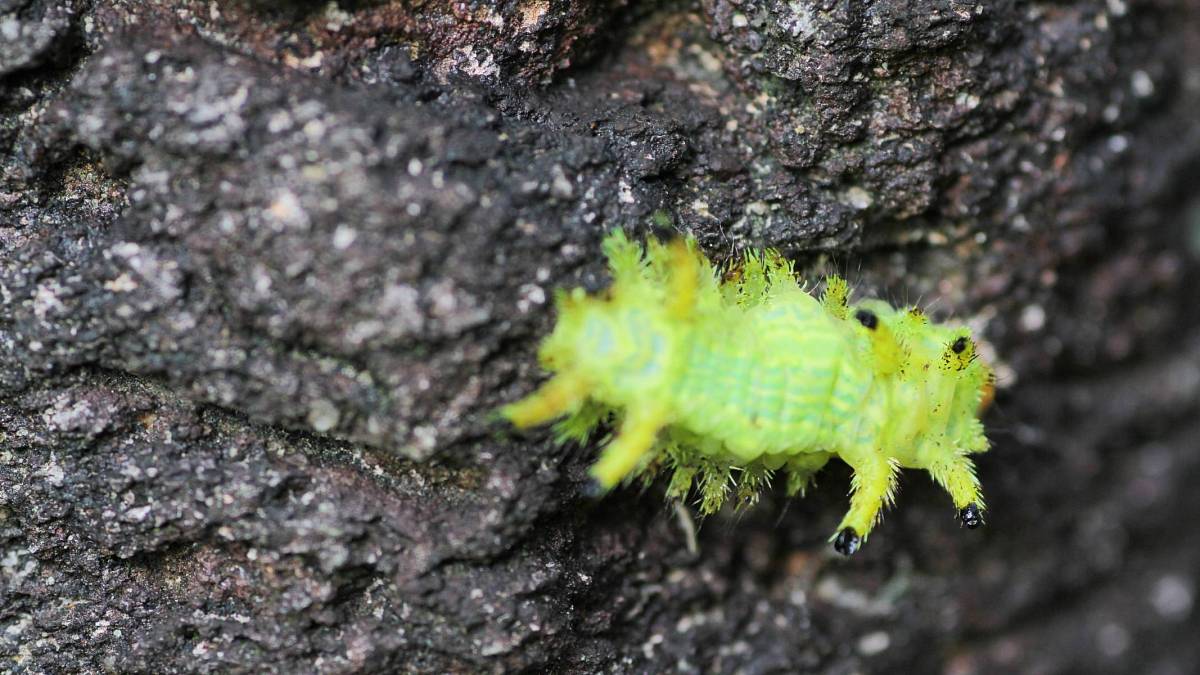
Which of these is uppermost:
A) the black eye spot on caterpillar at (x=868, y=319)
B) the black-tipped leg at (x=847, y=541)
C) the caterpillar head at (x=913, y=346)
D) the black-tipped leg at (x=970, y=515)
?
the black eye spot on caterpillar at (x=868, y=319)

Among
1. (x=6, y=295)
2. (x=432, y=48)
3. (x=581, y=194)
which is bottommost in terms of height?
(x=6, y=295)

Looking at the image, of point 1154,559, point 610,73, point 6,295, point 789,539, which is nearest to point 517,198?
point 610,73

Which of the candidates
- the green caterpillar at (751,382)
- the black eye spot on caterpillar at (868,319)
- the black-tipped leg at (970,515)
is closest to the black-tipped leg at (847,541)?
the green caterpillar at (751,382)

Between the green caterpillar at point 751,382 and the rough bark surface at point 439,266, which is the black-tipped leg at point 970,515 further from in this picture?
the rough bark surface at point 439,266

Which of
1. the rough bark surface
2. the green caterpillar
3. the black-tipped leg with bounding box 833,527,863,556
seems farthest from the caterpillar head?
the black-tipped leg with bounding box 833,527,863,556

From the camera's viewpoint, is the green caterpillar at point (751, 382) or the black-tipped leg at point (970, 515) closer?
the green caterpillar at point (751, 382)

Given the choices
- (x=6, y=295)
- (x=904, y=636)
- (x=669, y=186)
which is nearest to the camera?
(x=6, y=295)

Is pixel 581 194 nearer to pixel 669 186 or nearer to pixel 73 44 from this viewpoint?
pixel 669 186
